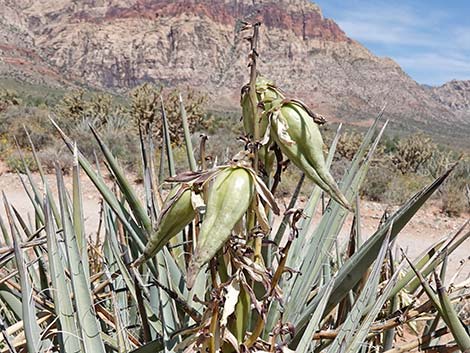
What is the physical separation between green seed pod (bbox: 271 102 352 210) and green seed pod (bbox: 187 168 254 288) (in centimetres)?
8

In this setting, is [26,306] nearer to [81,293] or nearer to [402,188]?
[81,293]

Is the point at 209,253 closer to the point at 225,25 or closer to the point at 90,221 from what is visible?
the point at 90,221

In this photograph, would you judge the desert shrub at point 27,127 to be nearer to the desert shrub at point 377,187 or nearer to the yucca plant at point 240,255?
the desert shrub at point 377,187

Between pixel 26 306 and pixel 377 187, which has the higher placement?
pixel 26 306

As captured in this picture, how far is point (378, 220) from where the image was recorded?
6.39 meters

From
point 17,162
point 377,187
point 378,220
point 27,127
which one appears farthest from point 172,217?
point 27,127

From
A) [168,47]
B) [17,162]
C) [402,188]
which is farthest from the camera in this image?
[168,47]

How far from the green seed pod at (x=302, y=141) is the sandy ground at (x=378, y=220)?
16.8 ft

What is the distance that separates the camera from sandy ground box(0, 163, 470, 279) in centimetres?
581

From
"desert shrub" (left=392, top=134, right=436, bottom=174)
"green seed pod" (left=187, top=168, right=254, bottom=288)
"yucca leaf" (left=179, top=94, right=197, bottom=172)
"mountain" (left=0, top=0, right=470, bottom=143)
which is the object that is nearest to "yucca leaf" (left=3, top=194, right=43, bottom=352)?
"green seed pod" (left=187, top=168, right=254, bottom=288)

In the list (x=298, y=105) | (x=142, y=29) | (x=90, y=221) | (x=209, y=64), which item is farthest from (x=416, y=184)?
(x=142, y=29)

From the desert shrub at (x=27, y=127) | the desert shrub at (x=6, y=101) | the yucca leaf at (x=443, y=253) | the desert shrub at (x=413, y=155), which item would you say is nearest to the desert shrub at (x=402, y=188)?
the desert shrub at (x=413, y=155)

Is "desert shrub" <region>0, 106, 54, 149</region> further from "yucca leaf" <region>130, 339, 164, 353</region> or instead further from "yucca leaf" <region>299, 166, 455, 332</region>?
"yucca leaf" <region>299, 166, 455, 332</region>

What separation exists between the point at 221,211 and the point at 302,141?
0.15 m
